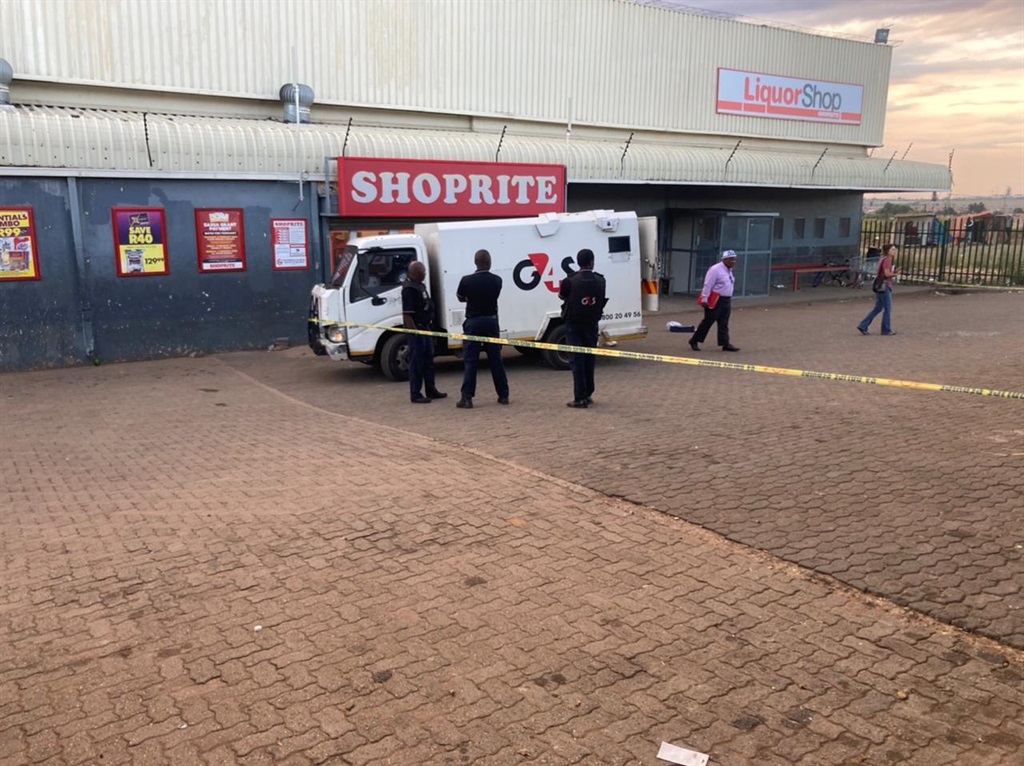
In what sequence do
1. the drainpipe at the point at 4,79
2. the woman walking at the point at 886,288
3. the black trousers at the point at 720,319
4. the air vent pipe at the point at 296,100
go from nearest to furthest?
the black trousers at the point at 720,319, the drainpipe at the point at 4,79, the woman walking at the point at 886,288, the air vent pipe at the point at 296,100

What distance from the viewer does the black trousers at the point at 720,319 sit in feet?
45.0

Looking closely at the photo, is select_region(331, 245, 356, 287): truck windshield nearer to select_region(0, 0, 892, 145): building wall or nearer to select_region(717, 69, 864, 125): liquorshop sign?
select_region(0, 0, 892, 145): building wall

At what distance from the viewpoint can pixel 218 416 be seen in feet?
33.2

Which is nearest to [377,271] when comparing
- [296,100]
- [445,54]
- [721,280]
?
[721,280]

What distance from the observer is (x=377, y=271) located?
39.3 ft

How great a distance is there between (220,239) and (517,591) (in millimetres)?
Result: 12236

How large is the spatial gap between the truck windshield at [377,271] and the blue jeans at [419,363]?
1716 mm

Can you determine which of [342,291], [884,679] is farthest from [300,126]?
[884,679]

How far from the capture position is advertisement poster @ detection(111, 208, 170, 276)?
46.3ft

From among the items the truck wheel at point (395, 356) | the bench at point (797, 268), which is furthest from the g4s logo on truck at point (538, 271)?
the bench at point (797, 268)

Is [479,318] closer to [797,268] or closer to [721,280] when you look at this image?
[721,280]

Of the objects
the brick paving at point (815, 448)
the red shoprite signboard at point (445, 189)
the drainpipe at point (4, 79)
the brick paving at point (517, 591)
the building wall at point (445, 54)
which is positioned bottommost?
the brick paving at point (517, 591)

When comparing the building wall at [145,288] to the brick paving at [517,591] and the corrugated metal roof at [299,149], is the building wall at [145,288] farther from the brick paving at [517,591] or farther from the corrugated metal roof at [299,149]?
the brick paving at [517,591]

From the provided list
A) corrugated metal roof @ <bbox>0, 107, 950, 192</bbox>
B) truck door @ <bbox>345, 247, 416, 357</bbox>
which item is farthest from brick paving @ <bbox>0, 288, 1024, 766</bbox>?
corrugated metal roof @ <bbox>0, 107, 950, 192</bbox>
